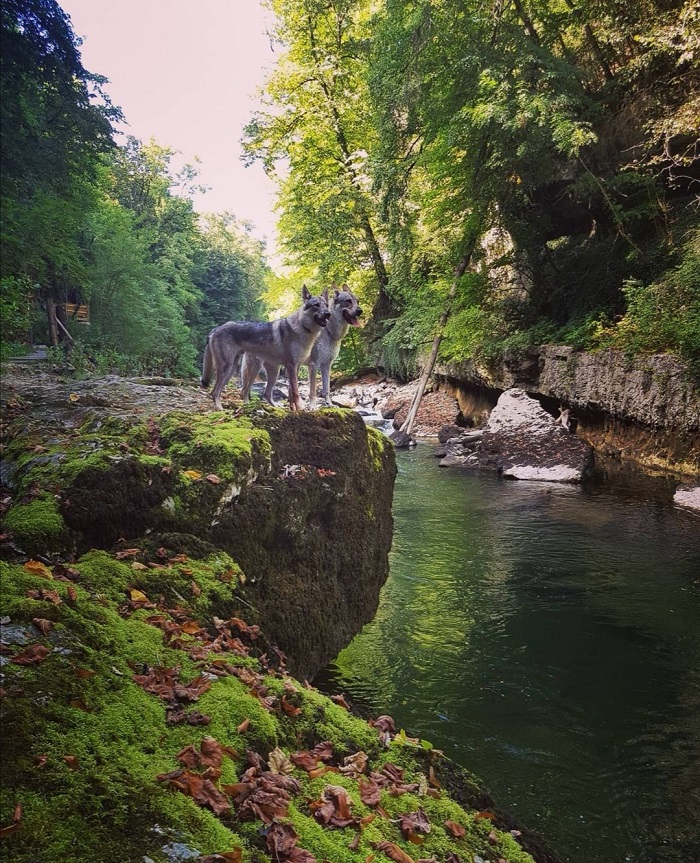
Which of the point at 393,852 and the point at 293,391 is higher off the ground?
the point at 293,391

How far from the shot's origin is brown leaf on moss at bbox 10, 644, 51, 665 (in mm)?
2045

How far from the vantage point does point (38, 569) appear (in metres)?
2.79

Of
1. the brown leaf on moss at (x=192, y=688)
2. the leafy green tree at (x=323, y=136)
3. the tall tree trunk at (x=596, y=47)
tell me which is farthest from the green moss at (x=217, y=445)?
the leafy green tree at (x=323, y=136)

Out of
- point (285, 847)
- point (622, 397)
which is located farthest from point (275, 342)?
point (622, 397)

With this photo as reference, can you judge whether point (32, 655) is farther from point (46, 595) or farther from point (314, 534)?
point (314, 534)

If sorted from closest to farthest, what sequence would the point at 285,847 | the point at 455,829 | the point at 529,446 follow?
the point at 285,847 → the point at 455,829 → the point at 529,446

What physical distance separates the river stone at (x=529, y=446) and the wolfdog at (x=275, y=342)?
10.2m

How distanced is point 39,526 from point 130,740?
1.80 m

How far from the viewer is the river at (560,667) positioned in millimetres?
4293

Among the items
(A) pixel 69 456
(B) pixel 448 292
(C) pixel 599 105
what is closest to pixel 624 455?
(B) pixel 448 292

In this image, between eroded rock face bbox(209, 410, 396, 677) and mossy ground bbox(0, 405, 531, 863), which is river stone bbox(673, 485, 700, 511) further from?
mossy ground bbox(0, 405, 531, 863)

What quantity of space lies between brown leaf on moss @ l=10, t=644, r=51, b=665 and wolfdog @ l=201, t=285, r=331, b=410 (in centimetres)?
487

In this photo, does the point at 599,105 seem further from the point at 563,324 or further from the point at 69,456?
the point at 69,456

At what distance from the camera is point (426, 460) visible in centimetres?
1830
